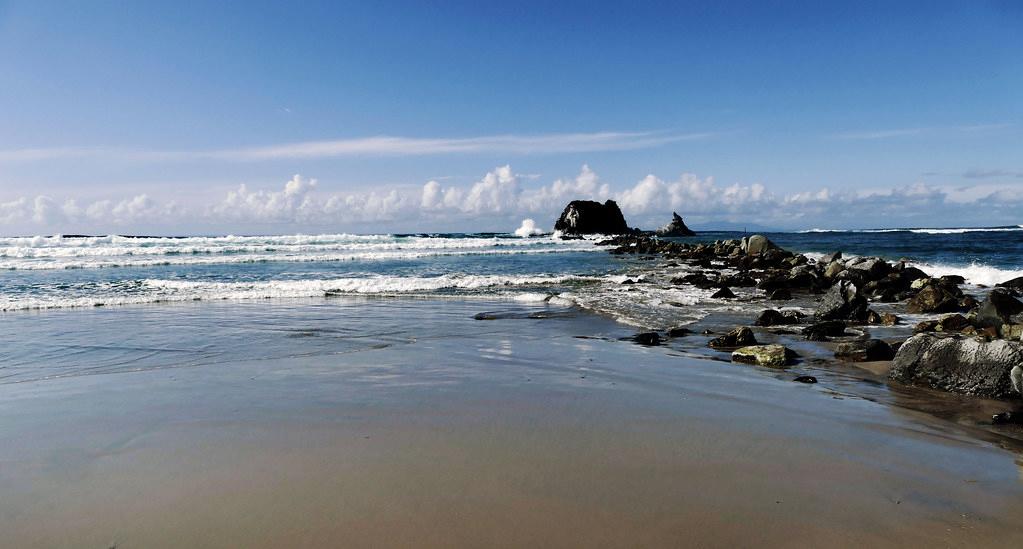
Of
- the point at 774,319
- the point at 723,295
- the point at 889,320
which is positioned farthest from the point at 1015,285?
the point at 774,319

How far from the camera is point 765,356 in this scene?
7566 millimetres

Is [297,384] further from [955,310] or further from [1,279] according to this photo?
[1,279]

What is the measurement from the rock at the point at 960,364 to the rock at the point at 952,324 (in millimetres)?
4027

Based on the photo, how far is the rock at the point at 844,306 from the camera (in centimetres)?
1126

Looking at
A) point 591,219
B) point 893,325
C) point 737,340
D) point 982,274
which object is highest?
point 591,219

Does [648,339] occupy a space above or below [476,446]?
below

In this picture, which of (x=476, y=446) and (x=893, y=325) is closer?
(x=476, y=446)

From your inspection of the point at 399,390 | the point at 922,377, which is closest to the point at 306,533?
the point at 399,390

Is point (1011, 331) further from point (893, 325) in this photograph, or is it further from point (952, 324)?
point (893, 325)

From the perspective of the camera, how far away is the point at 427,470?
3.83 meters

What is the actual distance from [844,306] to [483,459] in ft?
32.1

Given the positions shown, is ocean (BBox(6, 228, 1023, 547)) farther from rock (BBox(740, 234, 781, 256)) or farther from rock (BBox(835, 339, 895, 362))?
rock (BBox(740, 234, 781, 256))

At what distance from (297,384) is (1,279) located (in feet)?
75.0

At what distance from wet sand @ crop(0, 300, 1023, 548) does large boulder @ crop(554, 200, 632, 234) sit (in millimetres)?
89575
